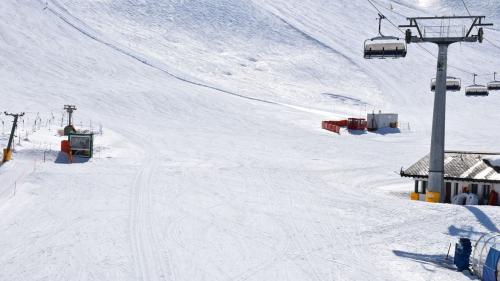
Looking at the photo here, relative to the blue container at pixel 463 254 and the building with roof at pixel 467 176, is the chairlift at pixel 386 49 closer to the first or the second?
the building with roof at pixel 467 176

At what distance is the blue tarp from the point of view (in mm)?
13488

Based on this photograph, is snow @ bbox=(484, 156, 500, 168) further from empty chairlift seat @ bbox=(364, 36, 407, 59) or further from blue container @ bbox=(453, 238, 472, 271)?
blue container @ bbox=(453, 238, 472, 271)

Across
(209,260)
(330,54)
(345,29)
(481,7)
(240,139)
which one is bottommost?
(209,260)

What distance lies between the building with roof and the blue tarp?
1118 centimetres

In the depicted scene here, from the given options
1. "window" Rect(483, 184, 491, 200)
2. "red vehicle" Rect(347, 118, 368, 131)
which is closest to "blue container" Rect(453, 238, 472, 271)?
"window" Rect(483, 184, 491, 200)

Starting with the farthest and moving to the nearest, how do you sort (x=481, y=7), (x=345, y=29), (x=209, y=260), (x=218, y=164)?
(x=481, y=7)
(x=345, y=29)
(x=218, y=164)
(x=209, y=260)

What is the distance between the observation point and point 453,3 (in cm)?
15600

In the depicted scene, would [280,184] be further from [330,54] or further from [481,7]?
[481,7]

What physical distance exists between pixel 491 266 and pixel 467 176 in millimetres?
12947

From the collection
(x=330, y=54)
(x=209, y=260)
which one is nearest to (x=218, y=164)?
(x=209, y=260)

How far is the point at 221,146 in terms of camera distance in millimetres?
38688

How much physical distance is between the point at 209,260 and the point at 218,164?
1684cm

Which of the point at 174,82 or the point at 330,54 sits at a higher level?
the point at 330,54

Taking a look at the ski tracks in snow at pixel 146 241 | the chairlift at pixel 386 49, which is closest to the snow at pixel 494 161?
the chairlift at pixel 386 49
